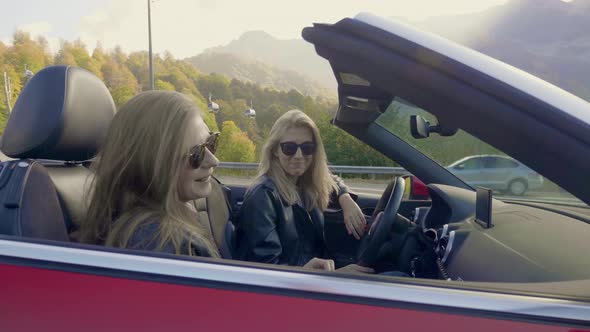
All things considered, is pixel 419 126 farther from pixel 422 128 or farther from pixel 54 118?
pixel 54 118

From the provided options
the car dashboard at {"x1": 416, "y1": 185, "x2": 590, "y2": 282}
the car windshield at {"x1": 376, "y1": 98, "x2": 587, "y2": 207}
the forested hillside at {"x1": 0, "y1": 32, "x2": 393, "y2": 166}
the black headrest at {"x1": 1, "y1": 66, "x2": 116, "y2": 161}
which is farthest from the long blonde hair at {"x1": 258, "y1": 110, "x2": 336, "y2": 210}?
the forested hillside at {"x1": 0, "y1": 32, "x2": 393, "y2": 166}

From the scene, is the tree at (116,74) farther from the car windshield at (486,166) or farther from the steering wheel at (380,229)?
the car windshield at (486,166)

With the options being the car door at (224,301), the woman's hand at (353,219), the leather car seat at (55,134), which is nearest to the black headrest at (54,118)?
the leather car seat at (55,134)

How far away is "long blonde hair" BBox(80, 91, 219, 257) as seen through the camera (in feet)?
4.91

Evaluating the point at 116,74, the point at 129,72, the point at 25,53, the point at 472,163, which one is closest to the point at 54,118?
the point at 472,163

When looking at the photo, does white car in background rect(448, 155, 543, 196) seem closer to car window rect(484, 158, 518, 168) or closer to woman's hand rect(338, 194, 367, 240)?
car window rect(484, 158, 518, 168)

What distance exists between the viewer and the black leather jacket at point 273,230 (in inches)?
83.9

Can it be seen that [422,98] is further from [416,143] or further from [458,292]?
[416,143]

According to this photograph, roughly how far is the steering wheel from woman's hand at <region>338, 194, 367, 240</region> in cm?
40

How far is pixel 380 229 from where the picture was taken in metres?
2.03

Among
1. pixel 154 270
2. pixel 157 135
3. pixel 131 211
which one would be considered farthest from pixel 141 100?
pixel 154 270

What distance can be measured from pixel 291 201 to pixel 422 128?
98cm

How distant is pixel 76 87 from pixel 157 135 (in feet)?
1.92

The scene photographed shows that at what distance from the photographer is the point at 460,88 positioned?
1011 millimetres
